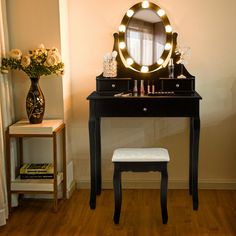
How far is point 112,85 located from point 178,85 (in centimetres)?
52

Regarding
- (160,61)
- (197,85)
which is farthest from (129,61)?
(197,85)

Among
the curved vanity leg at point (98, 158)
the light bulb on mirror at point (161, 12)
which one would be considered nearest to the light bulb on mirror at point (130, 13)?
the light bulb on mirror at point (161, 12)

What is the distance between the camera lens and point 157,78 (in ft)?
11.8

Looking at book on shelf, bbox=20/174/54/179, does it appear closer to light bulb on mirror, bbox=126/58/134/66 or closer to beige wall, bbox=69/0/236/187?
beige wall, bbox=69/0/236/187

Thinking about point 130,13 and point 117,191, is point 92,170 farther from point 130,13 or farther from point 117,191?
point 130,13

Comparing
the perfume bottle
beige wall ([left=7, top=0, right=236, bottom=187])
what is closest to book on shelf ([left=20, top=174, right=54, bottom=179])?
beige wall ([left=7, top=0, right=236, bottom=187])

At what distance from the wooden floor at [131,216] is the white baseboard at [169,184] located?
7 centimetres

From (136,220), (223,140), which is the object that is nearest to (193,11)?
(223,140)

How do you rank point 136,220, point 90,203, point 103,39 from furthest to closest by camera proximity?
point 103,39 < point 90,203 < point 136,220

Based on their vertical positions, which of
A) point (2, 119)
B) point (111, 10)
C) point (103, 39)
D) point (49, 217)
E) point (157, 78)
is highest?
point (111, 10)

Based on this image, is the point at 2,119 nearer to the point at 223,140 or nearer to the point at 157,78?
the point at 157,78

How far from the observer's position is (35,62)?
3250 millimetres

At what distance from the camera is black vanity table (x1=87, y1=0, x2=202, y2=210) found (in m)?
3.24

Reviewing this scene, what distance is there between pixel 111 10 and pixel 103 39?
25 cm
